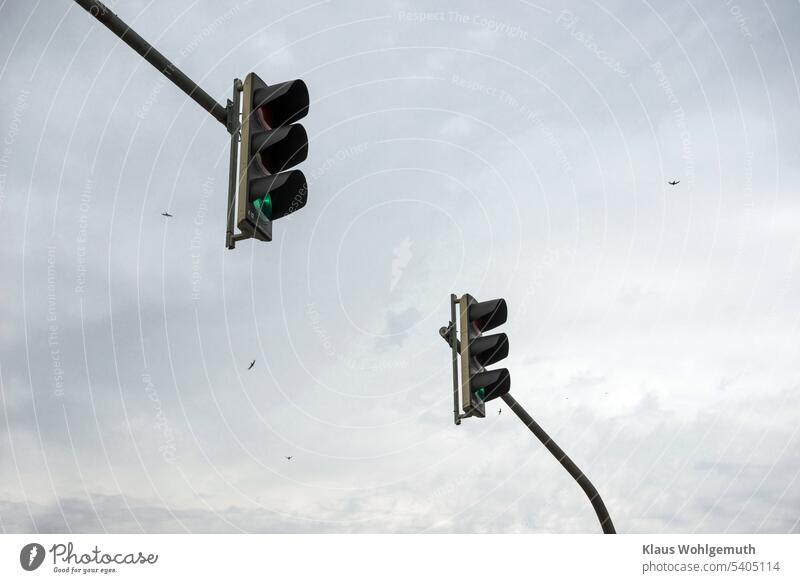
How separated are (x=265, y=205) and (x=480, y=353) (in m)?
3.83

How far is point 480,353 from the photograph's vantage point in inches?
287

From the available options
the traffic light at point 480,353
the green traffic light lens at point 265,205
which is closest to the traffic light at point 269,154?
the green traffic light lens at point 265,205

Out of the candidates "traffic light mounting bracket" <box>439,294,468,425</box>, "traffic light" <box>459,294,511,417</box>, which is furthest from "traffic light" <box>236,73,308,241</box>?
"traffic light mounting bracket" <box>439,294,468,425</box>

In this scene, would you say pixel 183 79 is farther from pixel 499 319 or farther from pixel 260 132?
pixel 499 319

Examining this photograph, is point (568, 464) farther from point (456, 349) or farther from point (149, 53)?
point (149, 53)

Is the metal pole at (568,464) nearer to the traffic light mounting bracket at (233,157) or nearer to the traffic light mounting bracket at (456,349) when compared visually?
the traffic light mounting bracket at (456,349)

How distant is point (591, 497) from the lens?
375 inches
